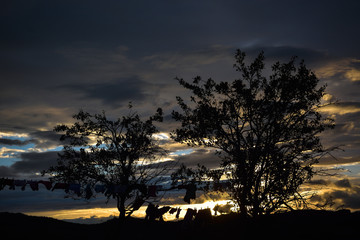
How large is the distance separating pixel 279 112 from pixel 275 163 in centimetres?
322

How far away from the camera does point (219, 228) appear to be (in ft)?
97.3

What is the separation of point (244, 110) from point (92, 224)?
4764 cm

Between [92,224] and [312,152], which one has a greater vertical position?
[312,152]

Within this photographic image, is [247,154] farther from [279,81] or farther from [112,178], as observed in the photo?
[112,178]

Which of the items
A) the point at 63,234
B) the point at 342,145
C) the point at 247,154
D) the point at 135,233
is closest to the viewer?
the point at 342,145

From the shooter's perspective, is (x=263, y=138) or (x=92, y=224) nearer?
(x=263, y=138)

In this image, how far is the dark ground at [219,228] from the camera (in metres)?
21.0

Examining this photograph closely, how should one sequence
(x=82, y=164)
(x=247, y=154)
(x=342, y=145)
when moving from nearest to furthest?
1. (x=342, y=145)
2. (x=247, y=154)
3. (x=82, y=164)

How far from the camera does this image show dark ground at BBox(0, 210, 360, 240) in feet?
69.0

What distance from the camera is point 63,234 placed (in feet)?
144

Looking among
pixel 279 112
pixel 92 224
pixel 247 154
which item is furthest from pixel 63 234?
pixel 279 112

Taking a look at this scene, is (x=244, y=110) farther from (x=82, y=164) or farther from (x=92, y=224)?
(x=92, y=224)

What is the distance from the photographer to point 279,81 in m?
18.4

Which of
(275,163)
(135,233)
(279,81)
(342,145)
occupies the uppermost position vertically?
(279,81)
